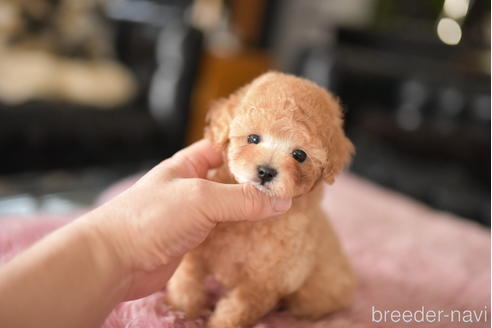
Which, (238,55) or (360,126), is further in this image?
(238,55)

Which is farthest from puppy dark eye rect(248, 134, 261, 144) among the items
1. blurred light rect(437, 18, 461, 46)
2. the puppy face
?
blurred light rect(437, 18, 461, 46)

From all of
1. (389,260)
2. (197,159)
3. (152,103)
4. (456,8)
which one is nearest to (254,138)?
(197,159)

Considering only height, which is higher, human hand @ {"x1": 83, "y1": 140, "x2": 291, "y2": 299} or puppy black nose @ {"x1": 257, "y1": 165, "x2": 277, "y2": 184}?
puppy black nose @ {"x1": 257, "y1": 165, "x2": 277, "y2": 184}

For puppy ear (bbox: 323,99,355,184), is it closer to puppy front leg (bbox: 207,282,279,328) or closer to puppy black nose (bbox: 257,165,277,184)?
puppy black nose (bbox: 257,165,277,184)

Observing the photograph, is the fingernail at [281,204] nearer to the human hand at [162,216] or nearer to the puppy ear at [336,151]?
the human hand at [162,216]

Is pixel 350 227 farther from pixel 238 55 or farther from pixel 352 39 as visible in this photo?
pixel 352 39

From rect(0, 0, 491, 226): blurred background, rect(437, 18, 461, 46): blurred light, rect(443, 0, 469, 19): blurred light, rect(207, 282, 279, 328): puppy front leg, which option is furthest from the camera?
rect(437, 18, 461, 46): blurred light

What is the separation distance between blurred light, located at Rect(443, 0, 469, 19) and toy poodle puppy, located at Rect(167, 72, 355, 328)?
420cm

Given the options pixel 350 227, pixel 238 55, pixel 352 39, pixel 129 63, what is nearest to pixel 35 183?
pixel 129 63

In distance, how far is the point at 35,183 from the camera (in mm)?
2830

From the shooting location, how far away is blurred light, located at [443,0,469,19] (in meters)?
4.47

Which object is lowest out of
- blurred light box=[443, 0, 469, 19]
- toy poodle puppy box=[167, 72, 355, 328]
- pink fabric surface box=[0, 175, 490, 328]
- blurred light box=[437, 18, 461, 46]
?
pink fabric surface box=[0, 175, 490, 328]

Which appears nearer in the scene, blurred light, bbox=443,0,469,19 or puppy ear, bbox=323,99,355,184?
puppy ear, bbox=323,99,355,184

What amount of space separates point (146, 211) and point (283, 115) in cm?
35
